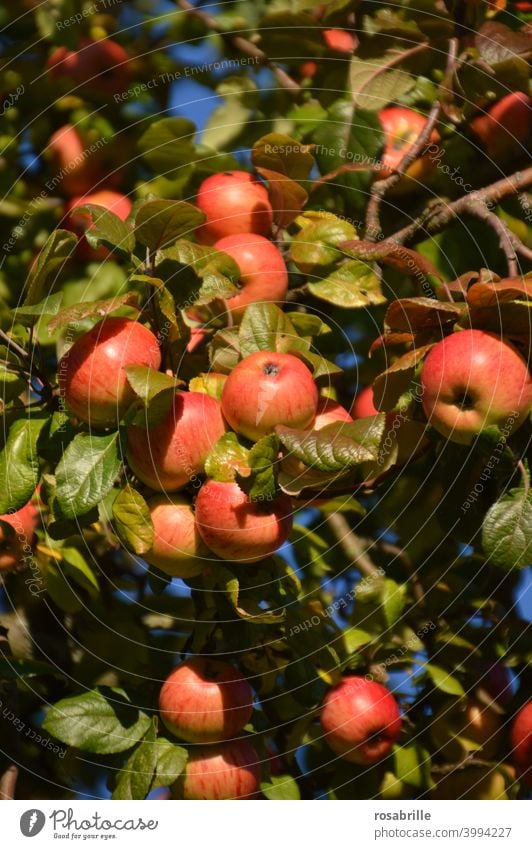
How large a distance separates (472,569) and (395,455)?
47cm

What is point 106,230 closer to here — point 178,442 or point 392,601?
point 178,442

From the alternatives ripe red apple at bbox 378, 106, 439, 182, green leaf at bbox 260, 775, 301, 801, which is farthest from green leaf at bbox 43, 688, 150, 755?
ripe red apple at bbox 378, 106, 439, 182

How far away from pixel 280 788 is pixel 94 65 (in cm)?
127

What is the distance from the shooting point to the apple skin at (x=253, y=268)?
1.43m

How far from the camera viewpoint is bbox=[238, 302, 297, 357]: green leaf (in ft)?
4.28

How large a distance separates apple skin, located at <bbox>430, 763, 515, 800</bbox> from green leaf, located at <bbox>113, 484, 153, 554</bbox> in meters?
0.71

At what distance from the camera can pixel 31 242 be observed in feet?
6.15

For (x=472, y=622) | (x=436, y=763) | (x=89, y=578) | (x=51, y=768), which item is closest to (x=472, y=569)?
(x=472, y=622)

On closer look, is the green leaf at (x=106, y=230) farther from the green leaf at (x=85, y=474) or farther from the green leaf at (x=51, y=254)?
the green leaf at (x=85, y=474)

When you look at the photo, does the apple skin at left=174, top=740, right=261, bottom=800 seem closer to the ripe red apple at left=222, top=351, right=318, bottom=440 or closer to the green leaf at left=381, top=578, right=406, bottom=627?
the green leaf at left=381, top=578, right=406, bottom=627

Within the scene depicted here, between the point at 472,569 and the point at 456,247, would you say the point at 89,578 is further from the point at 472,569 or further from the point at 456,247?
the point at 456,247

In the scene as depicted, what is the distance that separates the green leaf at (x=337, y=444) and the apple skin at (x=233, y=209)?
46cm

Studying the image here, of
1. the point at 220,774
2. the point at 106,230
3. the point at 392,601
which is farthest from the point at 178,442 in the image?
the point at 392,601

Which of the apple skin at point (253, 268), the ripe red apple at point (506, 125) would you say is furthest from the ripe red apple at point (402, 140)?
the apple skin at point (253, 268)
